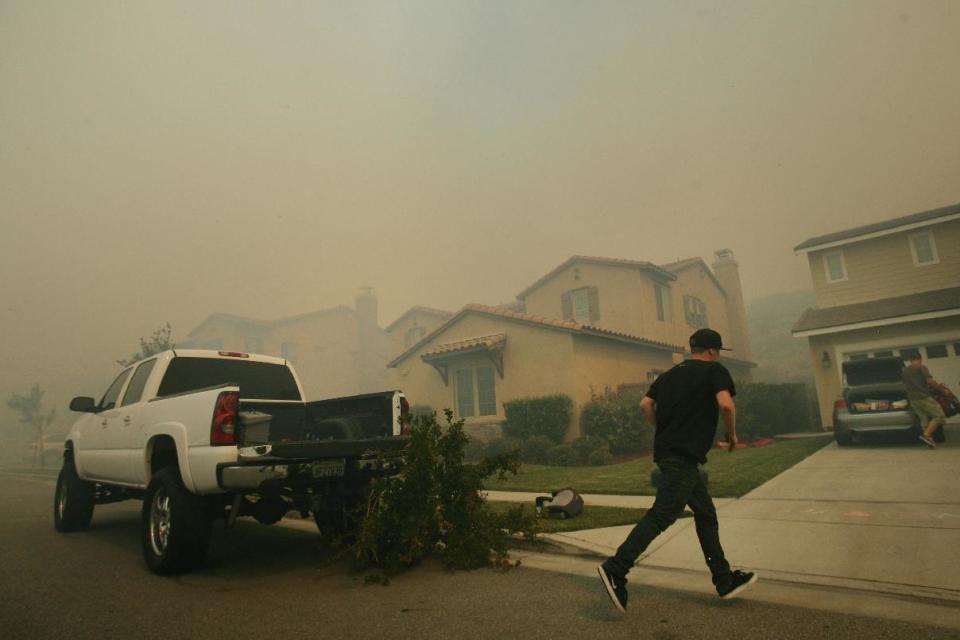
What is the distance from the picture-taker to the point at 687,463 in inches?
148

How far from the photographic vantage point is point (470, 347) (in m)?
18.8

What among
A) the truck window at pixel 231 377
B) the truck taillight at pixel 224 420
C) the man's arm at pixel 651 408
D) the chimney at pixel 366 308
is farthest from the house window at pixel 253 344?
the man's arm at pixel 651 408

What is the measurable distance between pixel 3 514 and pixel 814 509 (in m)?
13.3

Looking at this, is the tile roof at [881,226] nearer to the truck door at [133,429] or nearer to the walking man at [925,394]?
the walking man at [925,394]

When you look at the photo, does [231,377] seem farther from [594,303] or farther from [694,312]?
[694,312]

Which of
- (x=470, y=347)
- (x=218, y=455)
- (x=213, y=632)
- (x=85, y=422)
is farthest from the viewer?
(x=470, y=347)

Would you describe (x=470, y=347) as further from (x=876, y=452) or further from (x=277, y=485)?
(x=277, y=485)

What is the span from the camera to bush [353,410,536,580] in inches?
197

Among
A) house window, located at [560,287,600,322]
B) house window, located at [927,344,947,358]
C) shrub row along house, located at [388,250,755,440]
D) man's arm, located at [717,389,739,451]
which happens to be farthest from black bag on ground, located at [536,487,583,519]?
house window, located at [560,287,600,322]

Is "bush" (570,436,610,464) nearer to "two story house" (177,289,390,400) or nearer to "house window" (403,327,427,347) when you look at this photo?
"house window" (403,327,427,347)

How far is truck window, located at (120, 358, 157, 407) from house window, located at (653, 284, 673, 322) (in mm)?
21819

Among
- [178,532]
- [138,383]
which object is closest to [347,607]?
[178,532]

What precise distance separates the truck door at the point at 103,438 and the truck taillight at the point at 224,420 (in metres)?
2.63

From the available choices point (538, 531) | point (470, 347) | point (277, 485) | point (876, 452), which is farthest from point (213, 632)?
point (470, 347)
